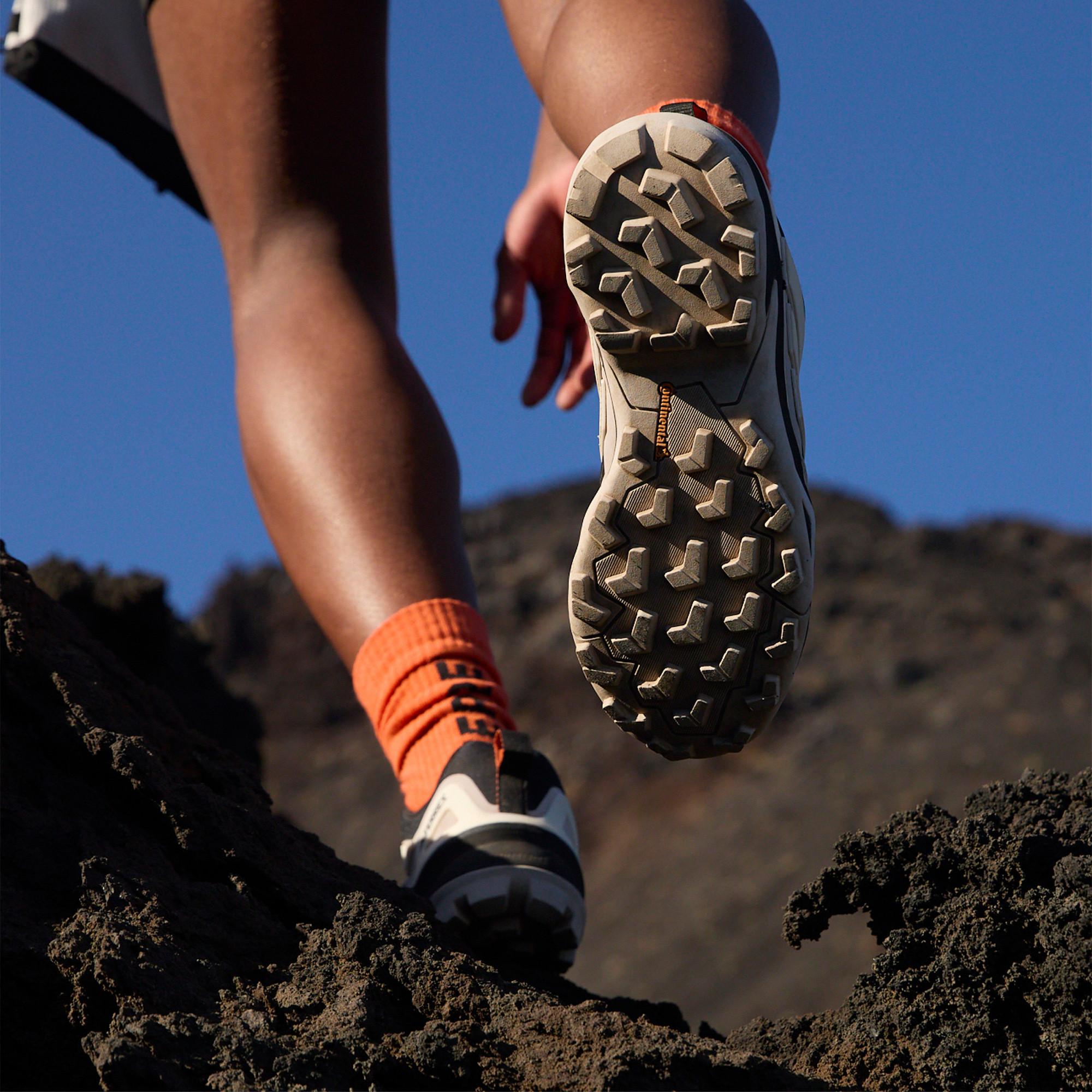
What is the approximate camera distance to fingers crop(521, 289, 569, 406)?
2.52 meters

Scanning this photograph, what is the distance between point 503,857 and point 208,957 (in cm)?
43

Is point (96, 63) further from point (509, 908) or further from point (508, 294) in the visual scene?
point (509, 908)

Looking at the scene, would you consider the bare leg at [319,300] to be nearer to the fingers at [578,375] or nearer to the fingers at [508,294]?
the fingers at [508,294]

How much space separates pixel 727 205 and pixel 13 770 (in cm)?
102

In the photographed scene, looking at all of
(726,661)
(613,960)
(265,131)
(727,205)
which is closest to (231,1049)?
(726,661)

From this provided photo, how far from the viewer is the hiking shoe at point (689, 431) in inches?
57.9

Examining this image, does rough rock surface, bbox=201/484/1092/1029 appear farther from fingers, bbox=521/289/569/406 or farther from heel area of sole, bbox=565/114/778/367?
heel area of sole, bbox=565/114/778/367

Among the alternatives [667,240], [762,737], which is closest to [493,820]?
[667,240]

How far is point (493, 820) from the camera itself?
1.73m

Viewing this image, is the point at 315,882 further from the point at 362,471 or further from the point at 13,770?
the point at 362,471

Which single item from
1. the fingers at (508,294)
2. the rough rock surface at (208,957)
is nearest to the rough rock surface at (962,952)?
the rough rock surface at (208,957)

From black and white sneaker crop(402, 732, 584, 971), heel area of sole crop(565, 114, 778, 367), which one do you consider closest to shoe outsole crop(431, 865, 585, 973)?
black and white sneaker crop(402, 732, 584, 971)

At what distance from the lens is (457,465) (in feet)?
6.58

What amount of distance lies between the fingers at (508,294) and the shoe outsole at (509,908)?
1.08 m
